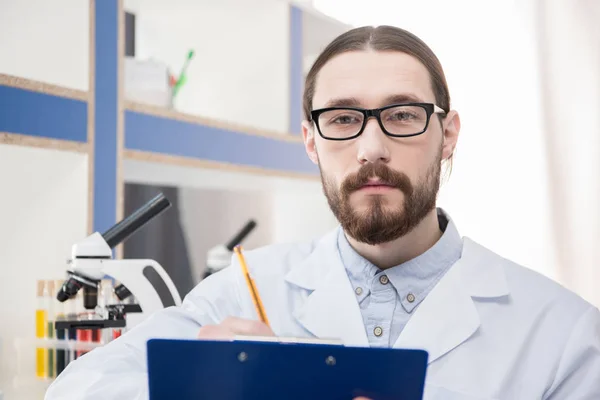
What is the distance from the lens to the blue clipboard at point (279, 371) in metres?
0.69

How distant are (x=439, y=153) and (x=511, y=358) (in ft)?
1.21

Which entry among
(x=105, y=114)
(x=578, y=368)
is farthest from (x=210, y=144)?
(x=578, y=368)

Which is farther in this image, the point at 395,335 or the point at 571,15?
the point at 571,15

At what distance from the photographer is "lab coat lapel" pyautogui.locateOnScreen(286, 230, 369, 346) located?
44.7 inches

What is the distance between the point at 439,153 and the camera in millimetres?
1197

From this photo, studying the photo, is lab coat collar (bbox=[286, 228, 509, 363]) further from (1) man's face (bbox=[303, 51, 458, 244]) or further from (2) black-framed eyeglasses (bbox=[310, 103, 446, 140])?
(2) black-framed eyeglasses (bbox=[310, 103, 446, 140])

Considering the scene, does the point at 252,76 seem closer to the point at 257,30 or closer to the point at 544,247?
the point at 257,30

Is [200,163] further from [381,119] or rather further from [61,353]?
[381,119]

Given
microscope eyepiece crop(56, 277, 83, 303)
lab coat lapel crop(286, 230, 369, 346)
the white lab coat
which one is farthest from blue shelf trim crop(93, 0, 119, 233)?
lab coat lapel crop(286, 230, 369, 346)

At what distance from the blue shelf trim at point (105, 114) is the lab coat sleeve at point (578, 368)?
1.10 m

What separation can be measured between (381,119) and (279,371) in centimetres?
55

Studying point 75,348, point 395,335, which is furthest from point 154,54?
point 395,335

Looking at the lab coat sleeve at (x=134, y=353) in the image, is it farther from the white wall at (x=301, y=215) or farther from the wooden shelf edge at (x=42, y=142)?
the white wall at (x=301, y=215)

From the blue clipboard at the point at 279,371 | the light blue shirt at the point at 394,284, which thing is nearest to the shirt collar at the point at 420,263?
the light blue shirt at the point at 394,284
